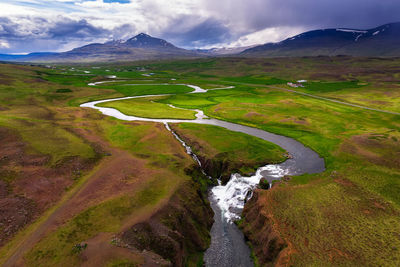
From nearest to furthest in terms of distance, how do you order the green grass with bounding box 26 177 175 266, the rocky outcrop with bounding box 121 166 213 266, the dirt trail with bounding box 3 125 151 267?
1. the green grass with bounding box 26 177 175 266
2. the dirt trail with bounding box 3 125 151 267
3. the rocky outcrop with bounding box 121 166 213 266

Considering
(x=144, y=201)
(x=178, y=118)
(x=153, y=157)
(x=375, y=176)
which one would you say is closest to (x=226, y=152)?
(x=153, y=157)

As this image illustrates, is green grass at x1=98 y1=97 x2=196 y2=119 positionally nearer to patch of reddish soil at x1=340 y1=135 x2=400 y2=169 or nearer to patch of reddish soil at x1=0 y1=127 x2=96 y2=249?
patch of reddish soil at x1=0 y1=127 x2=96 y2=249

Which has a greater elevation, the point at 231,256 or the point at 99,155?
the point at 99,155

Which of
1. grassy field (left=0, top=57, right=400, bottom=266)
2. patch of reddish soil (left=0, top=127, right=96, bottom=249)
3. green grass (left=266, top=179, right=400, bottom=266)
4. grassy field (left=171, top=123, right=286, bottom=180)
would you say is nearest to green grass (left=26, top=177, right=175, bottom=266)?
grassy field (left=0, top=57, right=400, bottom=266)

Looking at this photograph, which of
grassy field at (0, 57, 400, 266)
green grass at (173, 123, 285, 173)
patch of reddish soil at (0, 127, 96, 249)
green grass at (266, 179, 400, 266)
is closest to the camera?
green grass at (266, 179, 400, 266)

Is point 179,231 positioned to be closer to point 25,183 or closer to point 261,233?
point 261,233

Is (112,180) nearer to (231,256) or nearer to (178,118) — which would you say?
(231,256)

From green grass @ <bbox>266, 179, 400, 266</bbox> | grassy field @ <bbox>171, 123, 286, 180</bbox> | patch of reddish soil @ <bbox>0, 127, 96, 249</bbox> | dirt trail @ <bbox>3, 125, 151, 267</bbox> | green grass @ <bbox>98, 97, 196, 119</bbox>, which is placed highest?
patch of reddish soil @ <bbox>0, 127, 96, 249</bbox>
